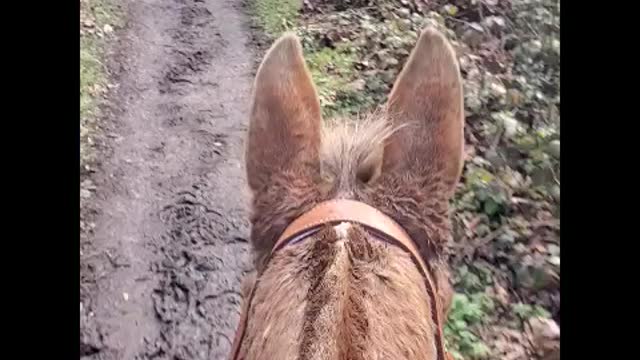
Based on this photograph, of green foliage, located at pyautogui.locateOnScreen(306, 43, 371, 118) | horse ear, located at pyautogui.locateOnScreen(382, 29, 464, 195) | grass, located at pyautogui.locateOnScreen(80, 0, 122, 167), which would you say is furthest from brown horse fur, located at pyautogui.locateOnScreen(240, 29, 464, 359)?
→ grass, located at pyautogui.locateOnScreen(80, 0, 122, 167)

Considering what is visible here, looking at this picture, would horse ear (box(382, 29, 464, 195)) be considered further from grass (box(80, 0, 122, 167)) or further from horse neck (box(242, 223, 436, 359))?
grass (box(80, 0, 122, 167))

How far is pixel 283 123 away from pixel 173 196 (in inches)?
13.1

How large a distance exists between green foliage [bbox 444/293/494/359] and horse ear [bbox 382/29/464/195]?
0.24 meters

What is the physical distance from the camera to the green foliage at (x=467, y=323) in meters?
1.12

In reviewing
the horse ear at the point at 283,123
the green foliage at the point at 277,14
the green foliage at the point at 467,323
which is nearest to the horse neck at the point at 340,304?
the horse ear at the point at 283,123

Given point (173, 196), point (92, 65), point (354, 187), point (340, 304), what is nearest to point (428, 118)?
point (354, 187)

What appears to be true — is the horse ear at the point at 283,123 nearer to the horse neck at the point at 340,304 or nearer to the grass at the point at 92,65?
the horse neck at the point at 340,304

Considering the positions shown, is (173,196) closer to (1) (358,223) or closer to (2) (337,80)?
(2) (337,80)

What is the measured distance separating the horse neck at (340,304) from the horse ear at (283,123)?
0.49 feet

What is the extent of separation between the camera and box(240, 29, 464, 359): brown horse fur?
802 millimetres

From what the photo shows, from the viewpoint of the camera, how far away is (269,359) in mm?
777
